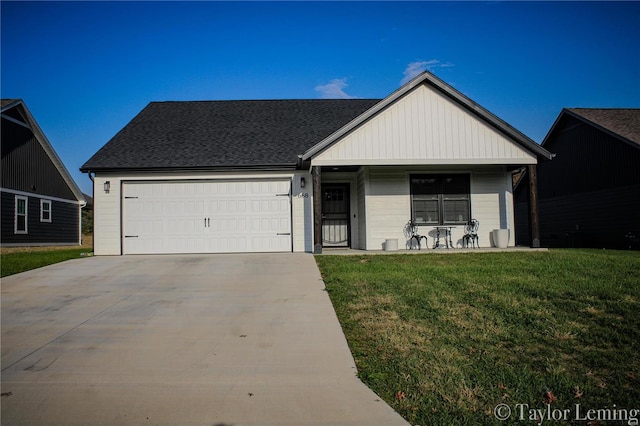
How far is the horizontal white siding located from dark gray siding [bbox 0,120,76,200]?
15.9 m

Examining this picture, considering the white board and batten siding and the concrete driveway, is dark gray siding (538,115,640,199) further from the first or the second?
the concrete driveway

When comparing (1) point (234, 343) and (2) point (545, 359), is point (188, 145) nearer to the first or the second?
(1) point (234, 343)

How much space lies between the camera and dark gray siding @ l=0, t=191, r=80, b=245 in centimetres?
2011

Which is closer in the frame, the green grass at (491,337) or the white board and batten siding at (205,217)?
the green grass at (491,337)

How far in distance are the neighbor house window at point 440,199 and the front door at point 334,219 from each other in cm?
235

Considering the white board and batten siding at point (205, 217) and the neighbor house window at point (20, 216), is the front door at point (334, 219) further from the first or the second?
the neighbor house window at point (20, 216)

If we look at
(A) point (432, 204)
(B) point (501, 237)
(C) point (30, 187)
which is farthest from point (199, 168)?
(C) point (30, 187)

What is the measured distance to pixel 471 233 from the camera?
14.2m

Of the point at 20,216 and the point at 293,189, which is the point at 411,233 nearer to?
the point at 293,189

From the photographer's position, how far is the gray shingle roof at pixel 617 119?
17625 mm

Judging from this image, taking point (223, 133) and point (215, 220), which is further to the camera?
point (223, 133)

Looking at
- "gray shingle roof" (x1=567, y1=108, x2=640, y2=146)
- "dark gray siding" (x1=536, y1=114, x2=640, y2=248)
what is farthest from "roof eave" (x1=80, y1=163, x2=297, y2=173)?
"gray shingle roof" (x1=567, y1=108, x2=640, y2=146)

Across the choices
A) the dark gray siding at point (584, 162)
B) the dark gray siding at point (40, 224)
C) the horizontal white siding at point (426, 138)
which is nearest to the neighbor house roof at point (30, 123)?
the dark gray siding at point (40, 224)

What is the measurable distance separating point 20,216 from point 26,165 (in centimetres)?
242
